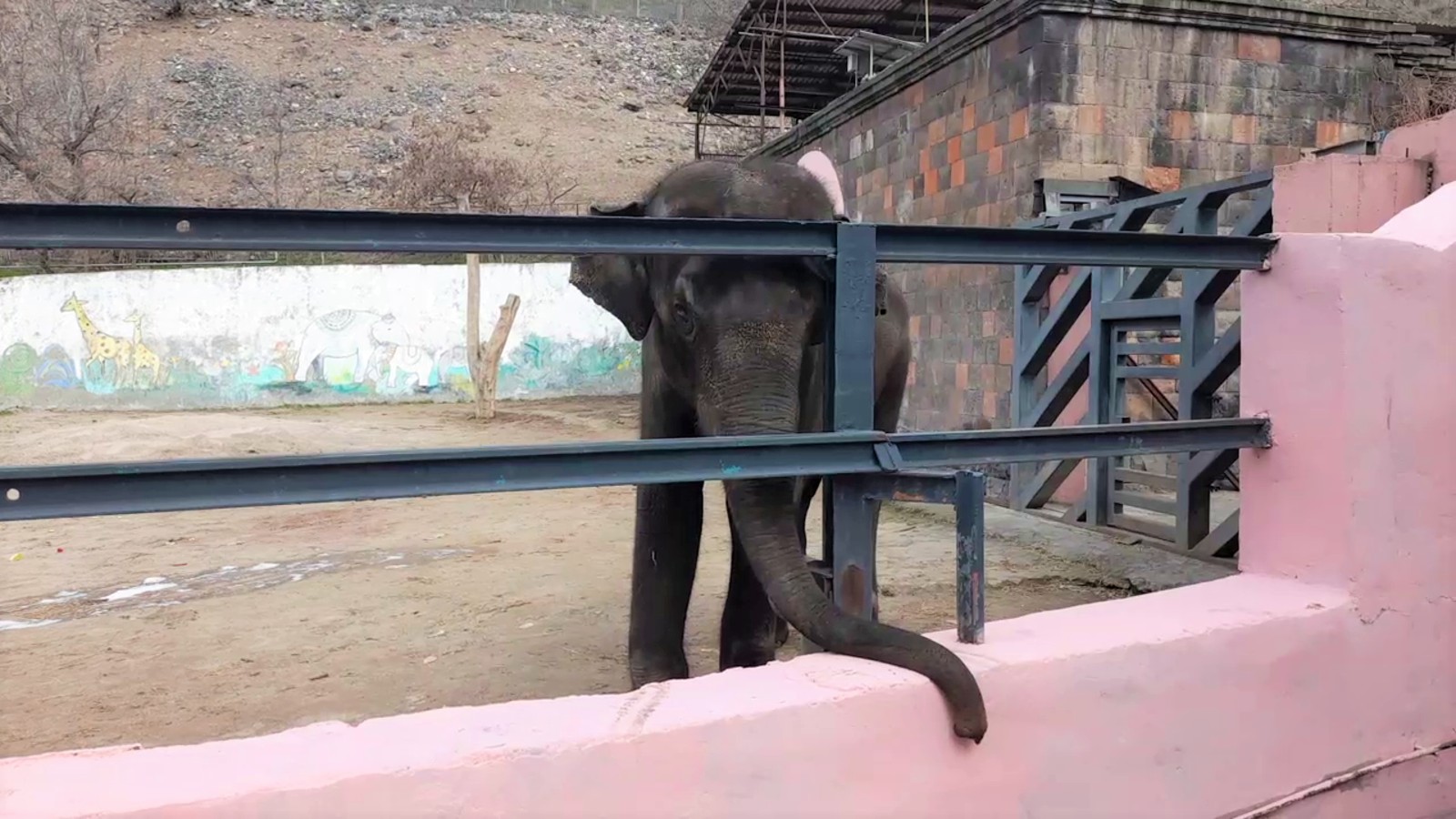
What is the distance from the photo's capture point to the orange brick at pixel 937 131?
33.7 feet

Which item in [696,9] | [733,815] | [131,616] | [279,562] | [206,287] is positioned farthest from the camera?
[696,9]

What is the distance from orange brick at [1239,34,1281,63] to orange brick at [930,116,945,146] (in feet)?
8.55

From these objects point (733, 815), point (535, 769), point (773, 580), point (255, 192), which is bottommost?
point (733, 815)

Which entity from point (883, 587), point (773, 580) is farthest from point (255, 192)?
point (773, 580)

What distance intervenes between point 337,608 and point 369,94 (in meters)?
36.8

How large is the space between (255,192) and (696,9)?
21.8 meters

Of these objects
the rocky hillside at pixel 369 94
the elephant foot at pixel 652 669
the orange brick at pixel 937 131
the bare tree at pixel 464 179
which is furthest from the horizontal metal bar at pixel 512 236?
the rocky hillside at pixel 369 94

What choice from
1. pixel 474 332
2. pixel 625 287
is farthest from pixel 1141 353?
pixel 474 332

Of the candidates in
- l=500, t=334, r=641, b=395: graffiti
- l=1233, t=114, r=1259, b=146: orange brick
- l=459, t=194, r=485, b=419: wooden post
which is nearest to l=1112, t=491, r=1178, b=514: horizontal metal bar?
l=1233, t=114, r=1259, b=146: orange brick

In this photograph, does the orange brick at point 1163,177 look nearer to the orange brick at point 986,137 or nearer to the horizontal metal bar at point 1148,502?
the orange brick at point 986,137

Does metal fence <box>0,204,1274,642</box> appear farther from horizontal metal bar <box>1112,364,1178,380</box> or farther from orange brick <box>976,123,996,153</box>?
orange brick <box>976,123,996,153</box>

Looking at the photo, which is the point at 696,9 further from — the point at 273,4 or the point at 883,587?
the point at 883,587

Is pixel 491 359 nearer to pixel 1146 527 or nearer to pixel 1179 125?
pixel 1179 125

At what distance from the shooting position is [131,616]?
5988 mm
